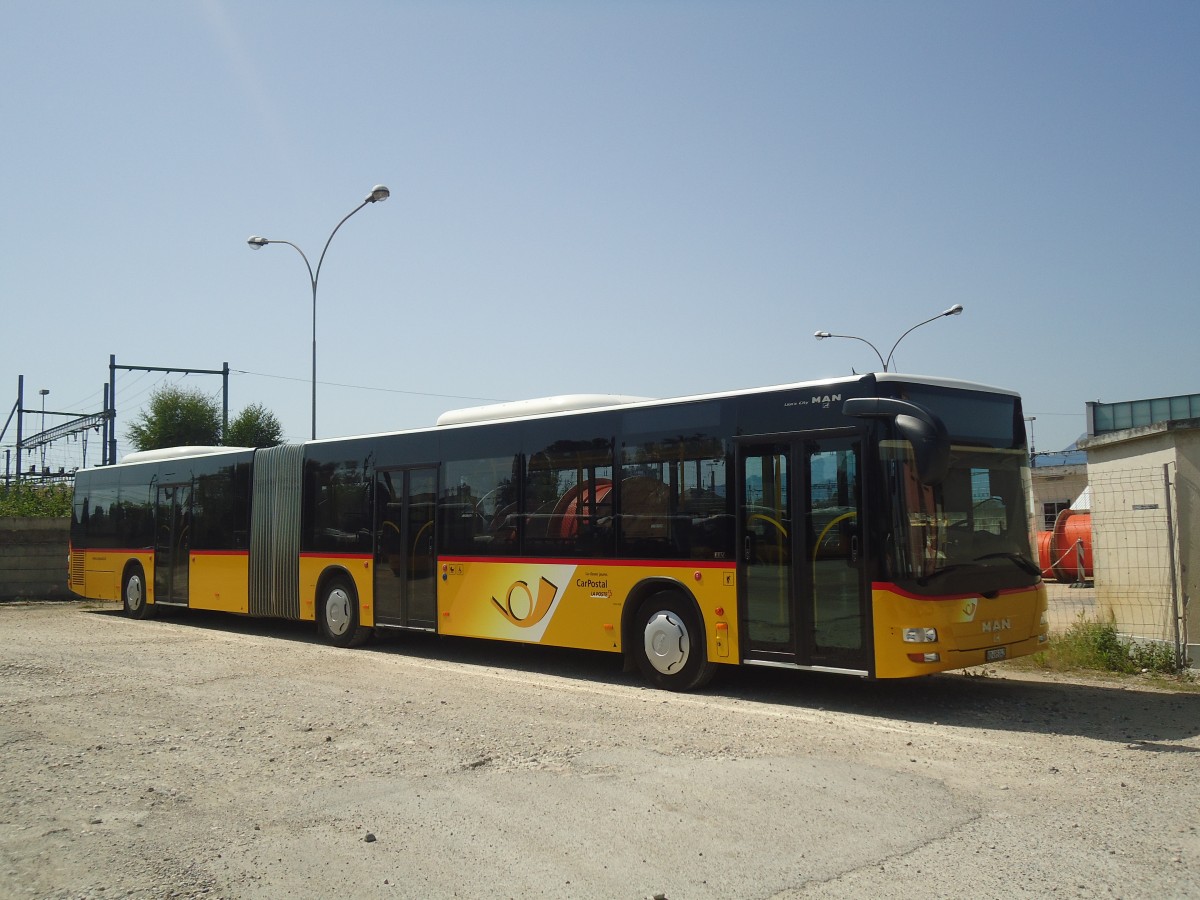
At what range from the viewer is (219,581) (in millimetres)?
18125

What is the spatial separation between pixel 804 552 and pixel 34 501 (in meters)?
28.0

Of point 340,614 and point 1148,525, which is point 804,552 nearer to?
point 1148,525

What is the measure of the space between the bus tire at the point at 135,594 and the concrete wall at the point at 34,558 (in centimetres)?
597

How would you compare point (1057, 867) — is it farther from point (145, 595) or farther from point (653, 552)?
point (145, 595)

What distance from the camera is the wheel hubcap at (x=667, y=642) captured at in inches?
416

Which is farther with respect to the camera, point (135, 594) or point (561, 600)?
point (135, 594)

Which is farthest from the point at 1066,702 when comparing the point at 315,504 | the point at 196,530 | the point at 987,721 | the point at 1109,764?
the point at 196,530

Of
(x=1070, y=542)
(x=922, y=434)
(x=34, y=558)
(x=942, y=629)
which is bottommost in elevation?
(x=942, y=629)

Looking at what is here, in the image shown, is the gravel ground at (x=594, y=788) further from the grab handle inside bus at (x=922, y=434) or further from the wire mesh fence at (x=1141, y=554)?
the grab handle inside bus at (x=922, y=434)

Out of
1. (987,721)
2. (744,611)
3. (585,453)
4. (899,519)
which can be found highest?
(585,453)

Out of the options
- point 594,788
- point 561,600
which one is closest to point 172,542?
point 561,600

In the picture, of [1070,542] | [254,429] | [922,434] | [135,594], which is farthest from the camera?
[254,429]

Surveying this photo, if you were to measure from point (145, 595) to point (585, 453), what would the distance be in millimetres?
12657

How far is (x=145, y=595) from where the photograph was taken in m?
20.3
